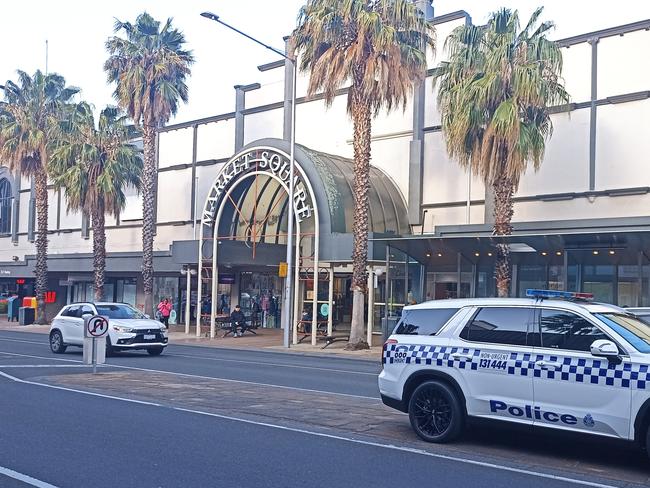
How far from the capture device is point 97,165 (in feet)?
124

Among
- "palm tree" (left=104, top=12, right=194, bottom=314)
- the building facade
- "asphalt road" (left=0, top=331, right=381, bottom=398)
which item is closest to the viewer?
"asphalt road" (left=0, top=331, right=381, bottom=398)

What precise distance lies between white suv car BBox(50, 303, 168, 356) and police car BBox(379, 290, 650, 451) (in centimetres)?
1333

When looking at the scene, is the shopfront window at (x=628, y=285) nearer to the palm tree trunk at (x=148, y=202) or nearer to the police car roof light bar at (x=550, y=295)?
the police car roof light bar at (x=550, y=295)

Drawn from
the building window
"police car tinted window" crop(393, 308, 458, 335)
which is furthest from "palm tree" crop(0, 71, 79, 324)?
"police car tinted window" crop(393, 308, 458, 335)

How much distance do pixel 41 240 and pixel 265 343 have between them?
17.8 m

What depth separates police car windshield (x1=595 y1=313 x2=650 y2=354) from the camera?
8406 millimetres

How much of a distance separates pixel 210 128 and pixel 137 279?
10.3 metres

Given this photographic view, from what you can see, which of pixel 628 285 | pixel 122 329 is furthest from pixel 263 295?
pixel 628 285

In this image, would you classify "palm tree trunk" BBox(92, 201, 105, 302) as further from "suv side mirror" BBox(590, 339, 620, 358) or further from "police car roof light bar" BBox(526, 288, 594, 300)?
"suv side mirror" BBox(590, 339, 620, 358)

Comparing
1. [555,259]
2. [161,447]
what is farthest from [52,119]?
[161,447]

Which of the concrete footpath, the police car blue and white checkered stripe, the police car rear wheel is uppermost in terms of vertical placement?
the police car blue and white checkered stripe

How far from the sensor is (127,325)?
22.2m

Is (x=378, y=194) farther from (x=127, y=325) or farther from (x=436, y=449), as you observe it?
(x=436, y=449)

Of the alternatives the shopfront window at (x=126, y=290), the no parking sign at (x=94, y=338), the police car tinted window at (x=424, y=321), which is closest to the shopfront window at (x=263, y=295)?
the shopfront window at (x=126, y=290)
